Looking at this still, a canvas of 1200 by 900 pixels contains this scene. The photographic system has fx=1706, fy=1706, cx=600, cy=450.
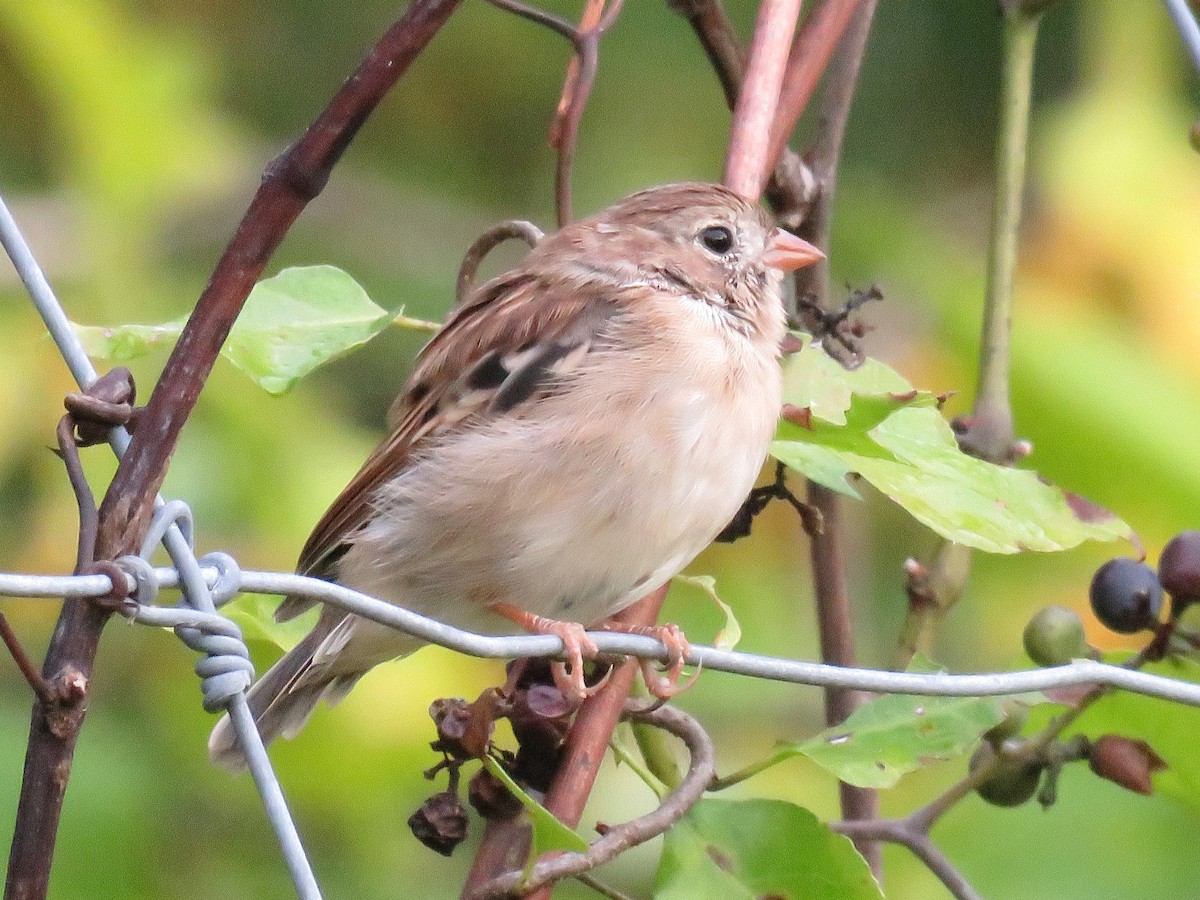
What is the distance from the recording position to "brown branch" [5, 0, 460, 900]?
1130 mm

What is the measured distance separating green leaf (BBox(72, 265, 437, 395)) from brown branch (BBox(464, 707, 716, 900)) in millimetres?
486

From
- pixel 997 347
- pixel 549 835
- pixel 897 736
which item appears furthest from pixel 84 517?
pixel 997 347

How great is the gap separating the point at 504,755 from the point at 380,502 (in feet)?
2.04

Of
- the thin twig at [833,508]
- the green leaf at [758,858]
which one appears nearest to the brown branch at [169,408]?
the green leaf at [758,858]

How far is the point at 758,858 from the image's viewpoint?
1.58m

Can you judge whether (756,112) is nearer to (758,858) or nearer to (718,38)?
(718,38)

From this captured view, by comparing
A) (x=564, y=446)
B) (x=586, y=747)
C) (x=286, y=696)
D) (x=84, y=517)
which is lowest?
(x=286, y=696)

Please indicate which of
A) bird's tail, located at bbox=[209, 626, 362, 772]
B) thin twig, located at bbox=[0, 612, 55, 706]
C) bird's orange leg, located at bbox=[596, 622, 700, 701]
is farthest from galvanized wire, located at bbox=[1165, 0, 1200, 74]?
thin twig, located at bbox=[0, 612, 55, 706]

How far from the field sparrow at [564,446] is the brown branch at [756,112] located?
0.08 metres

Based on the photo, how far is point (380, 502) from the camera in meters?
2.25

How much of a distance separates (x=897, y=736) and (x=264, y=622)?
704 mm

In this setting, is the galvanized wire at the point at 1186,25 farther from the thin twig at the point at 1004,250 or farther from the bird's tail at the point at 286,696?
the bird's tail at the point at 286,696

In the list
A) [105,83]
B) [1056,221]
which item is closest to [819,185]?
[105,83]

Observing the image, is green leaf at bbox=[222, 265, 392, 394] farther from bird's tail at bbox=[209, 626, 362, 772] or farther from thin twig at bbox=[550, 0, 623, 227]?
bird's tail at bbox=[209, 626, 362, 772]
